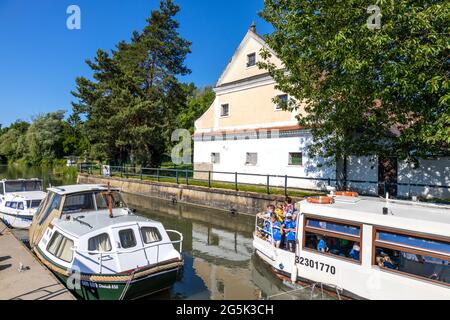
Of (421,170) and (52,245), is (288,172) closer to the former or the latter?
(421,170)

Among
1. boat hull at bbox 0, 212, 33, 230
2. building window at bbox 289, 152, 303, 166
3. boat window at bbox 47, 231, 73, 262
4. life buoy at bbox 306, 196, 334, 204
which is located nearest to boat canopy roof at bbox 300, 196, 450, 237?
life buoy at bbox 306, 196, 334, 204

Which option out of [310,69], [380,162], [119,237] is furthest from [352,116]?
[119,237]

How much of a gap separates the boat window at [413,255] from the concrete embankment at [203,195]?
982 centimetres

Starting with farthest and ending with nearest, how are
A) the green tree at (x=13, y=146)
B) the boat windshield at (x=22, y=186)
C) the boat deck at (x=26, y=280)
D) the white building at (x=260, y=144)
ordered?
the green tree at (x=13, y=146) → the boat windshield at (x=22, y=186) → the white building at (x=260, y=144) → the boat deck at (x=26, y=280)

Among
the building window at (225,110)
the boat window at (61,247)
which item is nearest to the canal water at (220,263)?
the boat window at (61,247)

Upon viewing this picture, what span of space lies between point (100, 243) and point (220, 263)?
4.87m

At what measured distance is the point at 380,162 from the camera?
59.9ft

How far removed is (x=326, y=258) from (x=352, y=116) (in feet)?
23.6

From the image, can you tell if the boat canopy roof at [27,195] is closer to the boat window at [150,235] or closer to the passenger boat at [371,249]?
the boat window at [150,235]

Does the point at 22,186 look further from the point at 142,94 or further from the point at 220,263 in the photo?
the point at 142,94

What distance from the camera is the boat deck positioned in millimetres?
6655

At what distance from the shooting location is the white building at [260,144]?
17.5 meters

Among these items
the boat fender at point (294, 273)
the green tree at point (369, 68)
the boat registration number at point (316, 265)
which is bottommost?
the boat fender at point (294, 273)

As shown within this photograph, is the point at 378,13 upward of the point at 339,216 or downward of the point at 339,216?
upward
